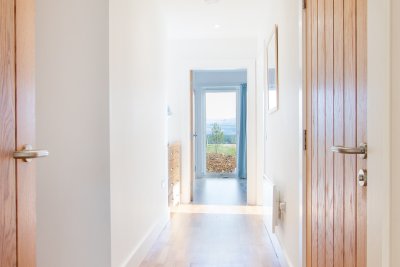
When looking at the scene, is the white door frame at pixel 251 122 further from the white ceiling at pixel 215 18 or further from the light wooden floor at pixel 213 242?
the light wooden floor at pixel 213 242

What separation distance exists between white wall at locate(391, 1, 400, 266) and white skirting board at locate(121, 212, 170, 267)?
1785 mm

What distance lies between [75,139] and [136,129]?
67 centimetres

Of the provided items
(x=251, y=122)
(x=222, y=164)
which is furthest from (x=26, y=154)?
(x=222, y=164)

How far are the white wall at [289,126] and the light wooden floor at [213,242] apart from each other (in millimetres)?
304

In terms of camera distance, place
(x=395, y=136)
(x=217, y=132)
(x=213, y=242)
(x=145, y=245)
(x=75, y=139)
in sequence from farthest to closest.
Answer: (x=217, y=132) → (x=213, y=242) → (x=145, y=245) → (x=75, y=139) → (x=395, y=136)

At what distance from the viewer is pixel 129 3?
7.82 feet

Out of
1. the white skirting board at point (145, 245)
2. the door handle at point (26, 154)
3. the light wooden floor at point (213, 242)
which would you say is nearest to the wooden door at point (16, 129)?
the door handle at point (26, 154)

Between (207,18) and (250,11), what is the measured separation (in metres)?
0.54

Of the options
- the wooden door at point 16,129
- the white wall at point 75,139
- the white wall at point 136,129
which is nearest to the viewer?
the wooden door at point 16,129

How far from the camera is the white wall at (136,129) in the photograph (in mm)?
2088

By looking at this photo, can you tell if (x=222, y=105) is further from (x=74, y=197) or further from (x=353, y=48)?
(x=353, y=48)

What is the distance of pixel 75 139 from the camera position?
1.96 meters

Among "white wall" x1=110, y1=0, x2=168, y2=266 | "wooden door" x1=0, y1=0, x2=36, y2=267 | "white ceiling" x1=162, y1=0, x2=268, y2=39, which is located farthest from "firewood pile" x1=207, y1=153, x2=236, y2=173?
"wooden door" x1=0, y1=0, x2=36, y2=267

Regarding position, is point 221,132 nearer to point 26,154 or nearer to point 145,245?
point 145,245
